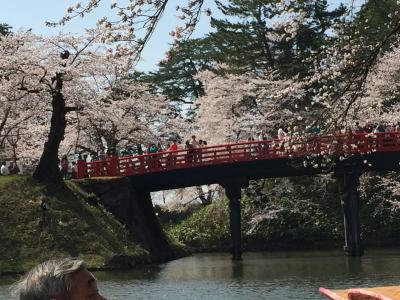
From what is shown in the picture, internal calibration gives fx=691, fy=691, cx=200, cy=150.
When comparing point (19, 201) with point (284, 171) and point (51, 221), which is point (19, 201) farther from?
point (284, 171)

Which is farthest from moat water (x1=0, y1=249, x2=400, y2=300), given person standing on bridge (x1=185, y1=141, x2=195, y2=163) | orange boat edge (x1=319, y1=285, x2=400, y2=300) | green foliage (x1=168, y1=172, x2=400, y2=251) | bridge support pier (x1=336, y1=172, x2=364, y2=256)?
orange boat edge (x1=319, y1=285, x2=400, y2=300)

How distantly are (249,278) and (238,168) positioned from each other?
9.16 metres

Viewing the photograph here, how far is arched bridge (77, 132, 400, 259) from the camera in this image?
29.5 m

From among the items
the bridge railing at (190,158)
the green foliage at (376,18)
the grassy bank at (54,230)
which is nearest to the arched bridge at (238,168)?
the bridge railing at (190,158)

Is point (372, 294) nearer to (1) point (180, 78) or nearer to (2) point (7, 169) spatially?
(2) point (7, 169)

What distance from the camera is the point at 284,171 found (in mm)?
30953

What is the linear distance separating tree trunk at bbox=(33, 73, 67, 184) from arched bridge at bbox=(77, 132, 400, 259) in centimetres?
271

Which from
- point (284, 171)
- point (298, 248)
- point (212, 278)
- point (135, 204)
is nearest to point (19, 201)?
point (135, 204)

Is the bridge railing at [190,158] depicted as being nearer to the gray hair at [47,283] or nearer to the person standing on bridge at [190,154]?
the person standing on bridge at [190,154]

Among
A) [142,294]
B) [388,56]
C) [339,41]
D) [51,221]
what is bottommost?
[142,294]

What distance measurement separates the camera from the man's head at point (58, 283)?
2387 mm

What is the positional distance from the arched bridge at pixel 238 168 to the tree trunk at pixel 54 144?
2.71 m

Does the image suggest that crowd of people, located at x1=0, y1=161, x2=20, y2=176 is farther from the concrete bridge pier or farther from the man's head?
the man's head

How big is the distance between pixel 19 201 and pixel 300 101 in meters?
19.5
